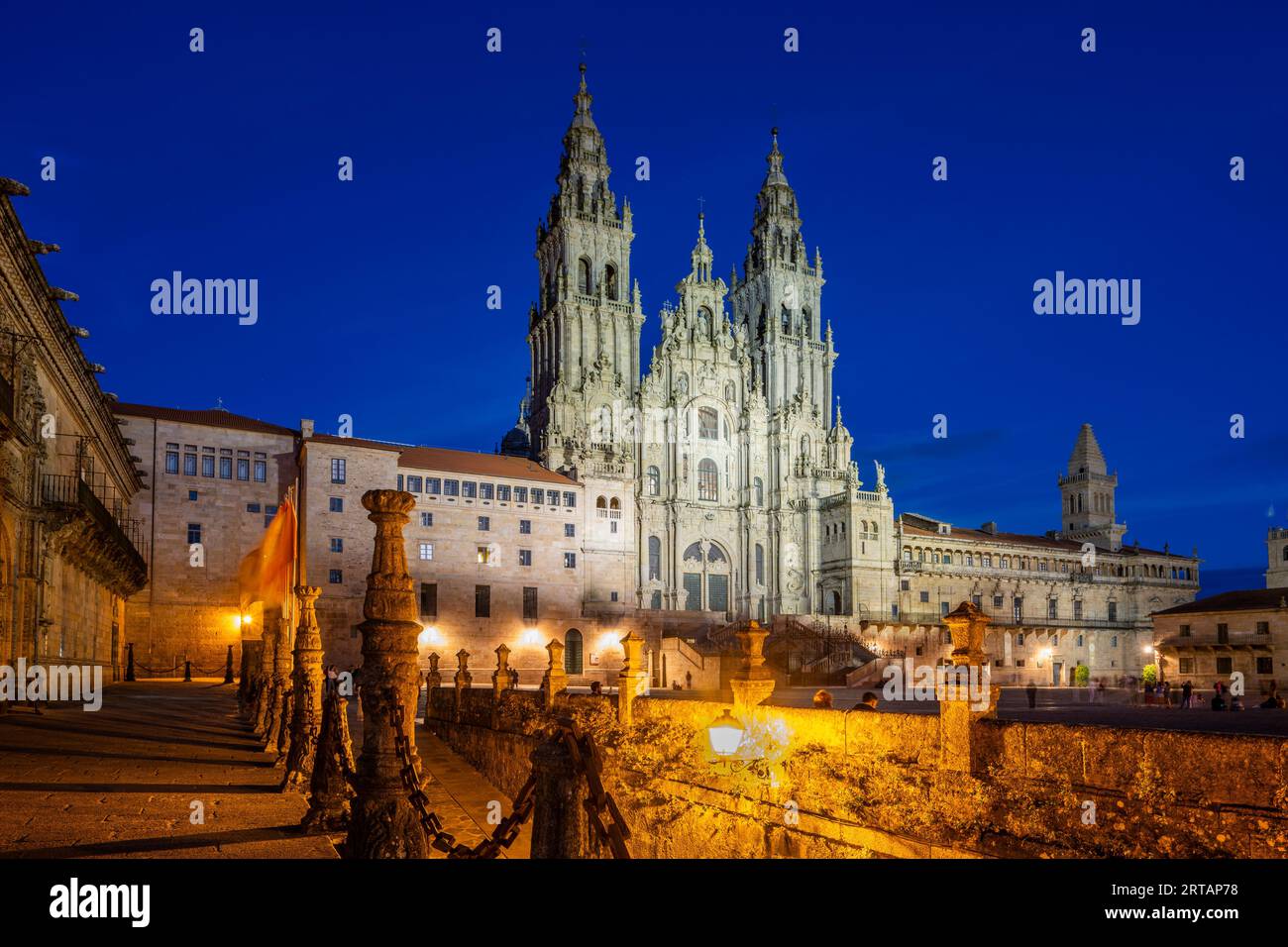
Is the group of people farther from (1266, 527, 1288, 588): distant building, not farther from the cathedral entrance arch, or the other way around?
(1266, 527, 1288, 588): distant building

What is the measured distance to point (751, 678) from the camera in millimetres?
15789

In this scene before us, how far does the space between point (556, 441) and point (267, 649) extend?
44.3 meters

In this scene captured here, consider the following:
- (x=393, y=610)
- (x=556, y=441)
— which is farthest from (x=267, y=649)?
(x=556, y=441)

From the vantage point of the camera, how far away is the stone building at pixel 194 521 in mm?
48781

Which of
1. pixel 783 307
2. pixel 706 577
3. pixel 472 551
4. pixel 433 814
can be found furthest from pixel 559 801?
pixel 783 307

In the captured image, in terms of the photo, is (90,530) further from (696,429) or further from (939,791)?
(696,429)

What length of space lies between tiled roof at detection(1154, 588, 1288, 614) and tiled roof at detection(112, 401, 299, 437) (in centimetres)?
5121

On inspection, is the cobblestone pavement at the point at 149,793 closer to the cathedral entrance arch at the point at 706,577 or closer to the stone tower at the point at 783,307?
the cathedral entrance arch at the point at 706,577

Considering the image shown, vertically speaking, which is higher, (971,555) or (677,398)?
(677,398)

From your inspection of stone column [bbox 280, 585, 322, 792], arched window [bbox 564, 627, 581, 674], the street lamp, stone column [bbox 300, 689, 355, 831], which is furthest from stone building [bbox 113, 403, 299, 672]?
stone column [bbox 300, 689, 355, 831]
